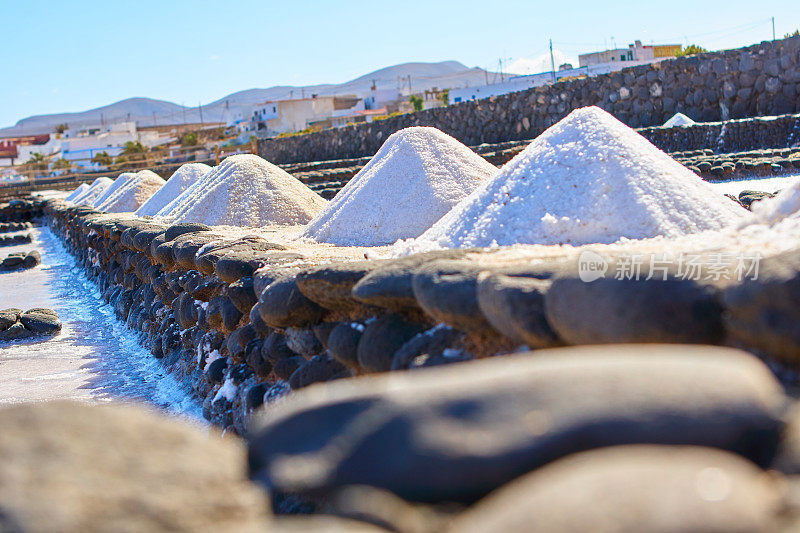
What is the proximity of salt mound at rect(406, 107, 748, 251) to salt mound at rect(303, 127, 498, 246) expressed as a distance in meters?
1.35

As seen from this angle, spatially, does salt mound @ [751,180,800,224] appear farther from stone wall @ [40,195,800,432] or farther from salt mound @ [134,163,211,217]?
salt mound @ [134,163,211,217]

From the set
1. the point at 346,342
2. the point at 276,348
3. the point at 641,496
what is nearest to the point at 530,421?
the point at 641,496

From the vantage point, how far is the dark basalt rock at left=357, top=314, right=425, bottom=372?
8.55ft

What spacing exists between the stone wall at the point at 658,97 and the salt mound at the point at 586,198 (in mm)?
11509

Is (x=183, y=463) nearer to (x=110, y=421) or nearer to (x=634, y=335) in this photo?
(x=110, y=421)

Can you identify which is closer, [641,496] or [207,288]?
[641,496]

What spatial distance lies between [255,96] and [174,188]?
17052cm

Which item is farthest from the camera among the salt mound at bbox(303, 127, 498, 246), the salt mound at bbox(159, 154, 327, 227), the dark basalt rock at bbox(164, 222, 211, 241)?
the salt mound at bbox(159, 154, 327, 227)

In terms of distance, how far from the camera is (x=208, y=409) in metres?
4.61

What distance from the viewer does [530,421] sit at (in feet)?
4.06

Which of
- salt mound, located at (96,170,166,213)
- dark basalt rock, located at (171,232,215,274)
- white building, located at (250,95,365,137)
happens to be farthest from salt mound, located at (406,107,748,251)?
white building, located at (250,95,365,137)

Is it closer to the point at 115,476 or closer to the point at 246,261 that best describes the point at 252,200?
the point at 246,261

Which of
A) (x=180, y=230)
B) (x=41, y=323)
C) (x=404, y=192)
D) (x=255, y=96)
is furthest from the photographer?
(x=255, y=96)

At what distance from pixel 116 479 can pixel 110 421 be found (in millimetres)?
201
